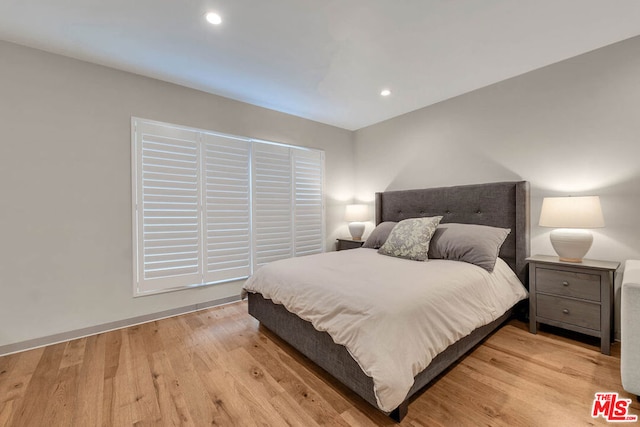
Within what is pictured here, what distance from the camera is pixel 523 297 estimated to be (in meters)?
2.34

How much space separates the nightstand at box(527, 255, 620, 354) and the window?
258cm

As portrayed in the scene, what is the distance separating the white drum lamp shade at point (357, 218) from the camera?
3.86m

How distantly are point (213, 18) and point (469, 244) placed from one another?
2.61m

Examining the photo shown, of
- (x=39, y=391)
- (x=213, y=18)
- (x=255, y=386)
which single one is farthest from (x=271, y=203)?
(x=39, y=391)

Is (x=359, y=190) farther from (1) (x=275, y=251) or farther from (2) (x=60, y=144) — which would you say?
(2) (x=60, y=144)

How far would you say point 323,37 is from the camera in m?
2.00

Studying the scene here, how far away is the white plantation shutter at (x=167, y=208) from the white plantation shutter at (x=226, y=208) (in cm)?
12

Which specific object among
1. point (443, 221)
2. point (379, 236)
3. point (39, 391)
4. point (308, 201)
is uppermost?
point (308, 201)

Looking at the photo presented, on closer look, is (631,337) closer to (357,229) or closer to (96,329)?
(357,229)

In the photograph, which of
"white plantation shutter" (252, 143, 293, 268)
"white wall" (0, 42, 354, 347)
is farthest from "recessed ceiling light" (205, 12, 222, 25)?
"white plantation shutter" (252, 143, 293, 268)

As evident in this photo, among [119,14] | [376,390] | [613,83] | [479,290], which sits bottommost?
[376,390]

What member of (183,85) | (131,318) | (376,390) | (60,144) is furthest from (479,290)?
(60,144)

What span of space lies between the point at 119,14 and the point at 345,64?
1665mm

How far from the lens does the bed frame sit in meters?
1.48
